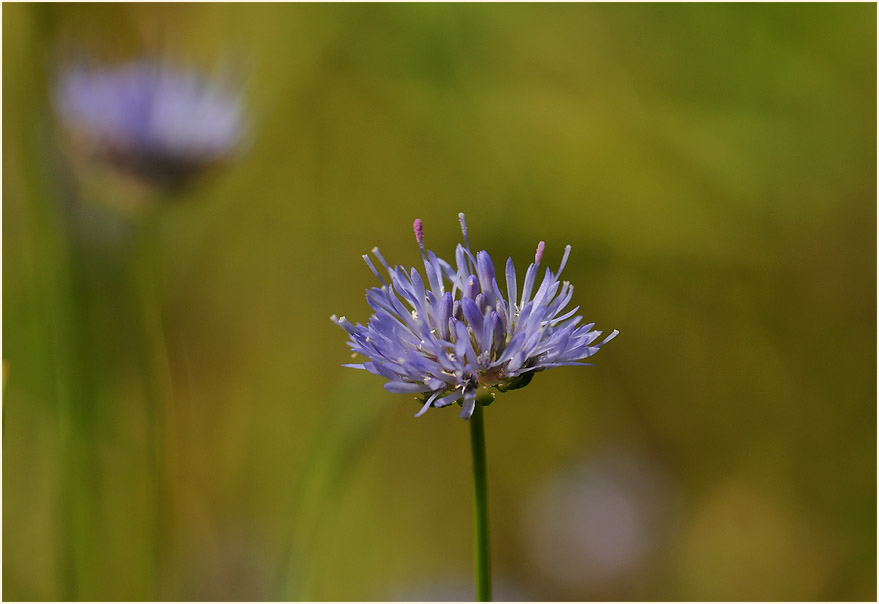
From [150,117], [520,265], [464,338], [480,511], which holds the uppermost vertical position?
[150,117]

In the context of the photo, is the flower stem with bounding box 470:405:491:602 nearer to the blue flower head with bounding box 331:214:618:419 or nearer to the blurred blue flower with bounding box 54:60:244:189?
the blue flower head with bounding box 331:214:618:419

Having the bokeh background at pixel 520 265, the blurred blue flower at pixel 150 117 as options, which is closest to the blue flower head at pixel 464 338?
the bokeh background at pixel 520 265

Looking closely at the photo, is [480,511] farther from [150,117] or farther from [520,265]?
[520,265]

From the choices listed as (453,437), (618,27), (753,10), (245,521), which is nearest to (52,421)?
(245,521)

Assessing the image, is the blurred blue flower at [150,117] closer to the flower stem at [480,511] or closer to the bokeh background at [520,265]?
the bokeh background at [520,265]

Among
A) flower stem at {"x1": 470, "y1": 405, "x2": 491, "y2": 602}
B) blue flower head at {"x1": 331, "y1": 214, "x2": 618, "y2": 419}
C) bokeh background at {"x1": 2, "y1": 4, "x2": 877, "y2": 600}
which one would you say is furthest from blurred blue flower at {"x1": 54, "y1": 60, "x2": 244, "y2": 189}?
flower stem at {"x1": 470, "y1": 405, "x2": 491, "y2": 602}

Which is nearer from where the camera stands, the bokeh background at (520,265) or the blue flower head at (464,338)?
the blue flower head at (464,338)

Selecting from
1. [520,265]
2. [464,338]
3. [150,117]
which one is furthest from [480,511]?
[520,265]
